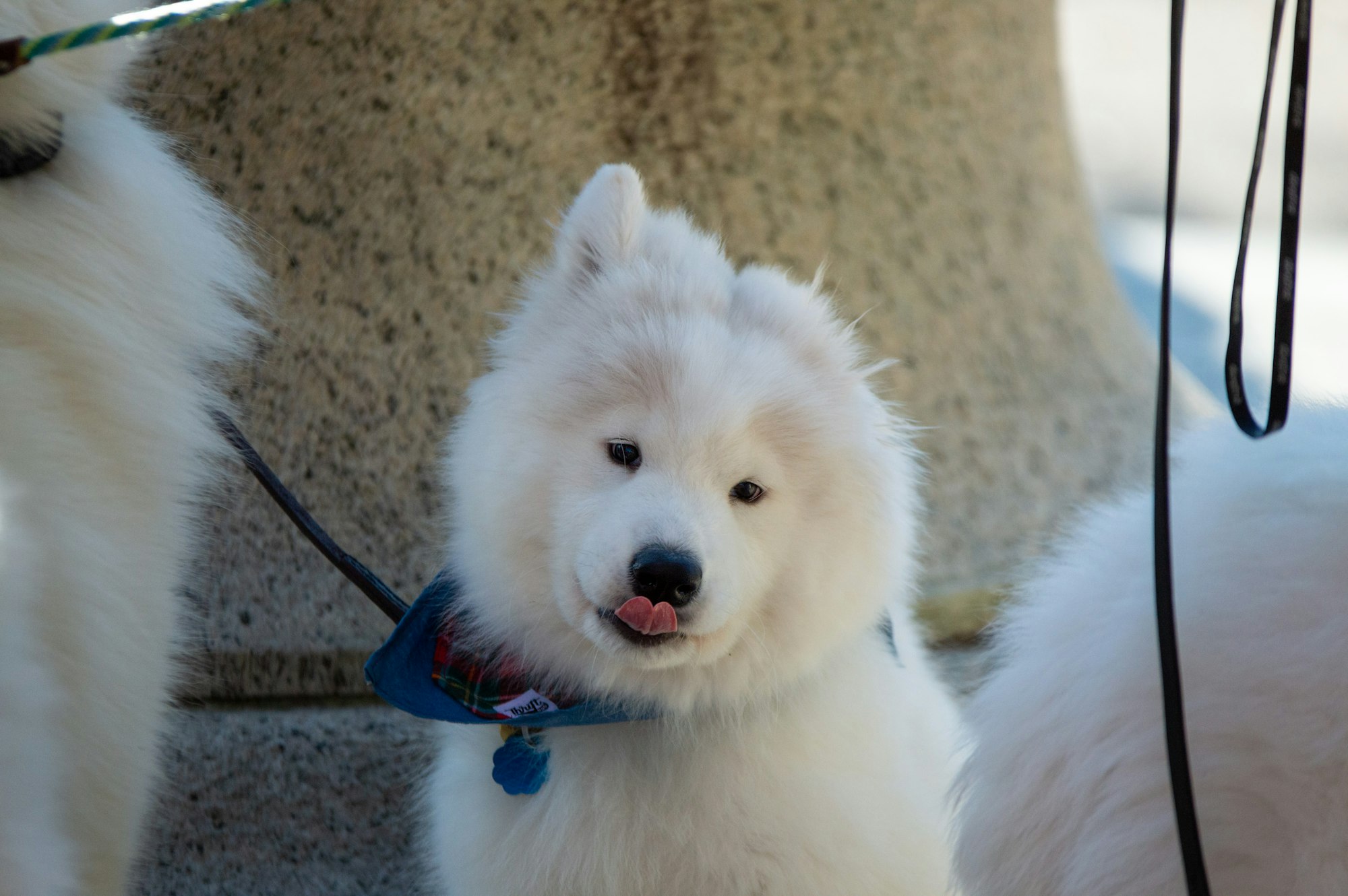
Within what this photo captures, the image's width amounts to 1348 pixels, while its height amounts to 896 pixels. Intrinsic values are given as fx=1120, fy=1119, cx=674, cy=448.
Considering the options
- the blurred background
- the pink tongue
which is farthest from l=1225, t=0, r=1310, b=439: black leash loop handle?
the blurred background

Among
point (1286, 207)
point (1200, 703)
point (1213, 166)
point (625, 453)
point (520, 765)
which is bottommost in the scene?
point (520, 765)

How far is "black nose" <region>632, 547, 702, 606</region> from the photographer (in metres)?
1.65

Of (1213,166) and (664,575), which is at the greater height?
(1213,166)

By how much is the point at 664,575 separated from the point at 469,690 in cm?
51

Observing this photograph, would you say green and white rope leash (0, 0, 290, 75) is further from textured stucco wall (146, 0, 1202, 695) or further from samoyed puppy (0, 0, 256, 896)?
textured stucco wall (146, 0, 1202, 695)

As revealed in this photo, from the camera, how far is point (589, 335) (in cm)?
197

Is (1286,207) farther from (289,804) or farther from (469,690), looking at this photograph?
(289,804)

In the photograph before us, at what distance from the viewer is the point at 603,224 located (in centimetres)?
201

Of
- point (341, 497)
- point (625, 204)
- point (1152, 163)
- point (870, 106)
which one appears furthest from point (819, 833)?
point (1152, 163)

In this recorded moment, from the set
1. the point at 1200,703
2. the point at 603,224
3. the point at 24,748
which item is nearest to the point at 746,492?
the point at 603,224

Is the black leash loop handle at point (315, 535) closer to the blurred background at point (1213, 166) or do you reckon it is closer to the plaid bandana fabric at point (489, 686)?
the plaid bandana fabric at point (489, 686)

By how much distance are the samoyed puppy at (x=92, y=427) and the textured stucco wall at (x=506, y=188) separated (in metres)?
1.42

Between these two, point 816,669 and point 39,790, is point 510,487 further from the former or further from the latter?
point 39,790

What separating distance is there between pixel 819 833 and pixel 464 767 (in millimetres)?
654
